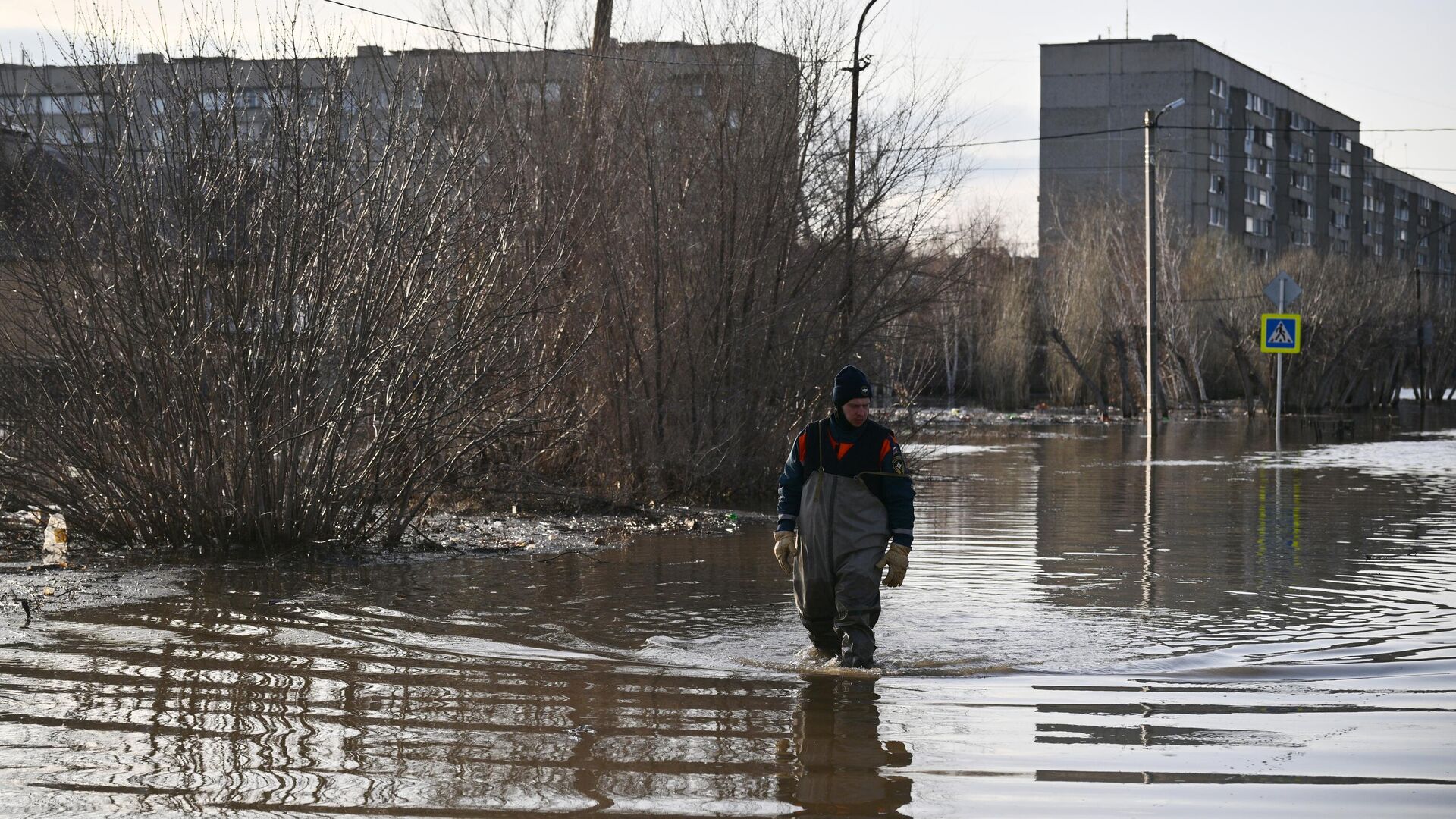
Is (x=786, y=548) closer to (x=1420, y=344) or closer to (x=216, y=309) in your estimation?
(x=216, y=309)

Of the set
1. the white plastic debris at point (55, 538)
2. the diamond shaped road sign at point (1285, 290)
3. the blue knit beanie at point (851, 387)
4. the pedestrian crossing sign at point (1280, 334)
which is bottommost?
the white plastic debris at point (55, 538)

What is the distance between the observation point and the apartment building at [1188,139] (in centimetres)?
7931

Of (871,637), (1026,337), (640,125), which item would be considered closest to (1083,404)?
(1026,337)

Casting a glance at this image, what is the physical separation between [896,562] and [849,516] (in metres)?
0.36

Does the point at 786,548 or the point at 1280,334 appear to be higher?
the point at 1280,334

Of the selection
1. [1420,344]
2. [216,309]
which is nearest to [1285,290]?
[1420,344]

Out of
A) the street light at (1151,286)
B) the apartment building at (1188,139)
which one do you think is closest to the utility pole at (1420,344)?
the apartment building at (1188,139)

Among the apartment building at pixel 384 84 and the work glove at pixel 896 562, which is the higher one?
the apartment building at pixel 384 84

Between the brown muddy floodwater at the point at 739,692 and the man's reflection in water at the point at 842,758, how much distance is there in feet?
0.06

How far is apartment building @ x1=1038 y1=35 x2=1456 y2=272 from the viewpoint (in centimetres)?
7931

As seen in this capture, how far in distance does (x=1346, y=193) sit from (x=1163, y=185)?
48.8 m

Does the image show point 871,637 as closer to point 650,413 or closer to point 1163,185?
point 650,413

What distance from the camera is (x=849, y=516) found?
318 inches

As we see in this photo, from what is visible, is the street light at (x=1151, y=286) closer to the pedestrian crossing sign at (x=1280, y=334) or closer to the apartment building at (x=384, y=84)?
the pedestrian crossing sign at (x=1280, y=334)
